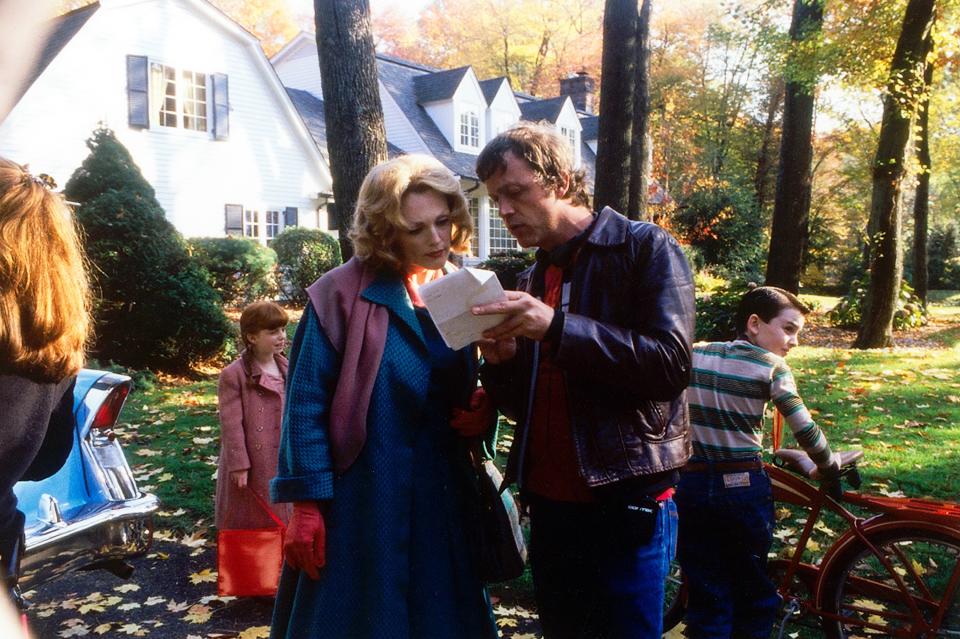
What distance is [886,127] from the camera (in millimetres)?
13938

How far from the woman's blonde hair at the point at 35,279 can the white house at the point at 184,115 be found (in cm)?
1629

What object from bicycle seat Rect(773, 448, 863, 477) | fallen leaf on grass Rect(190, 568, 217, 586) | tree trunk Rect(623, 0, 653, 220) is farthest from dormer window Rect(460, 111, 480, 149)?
bicycle seat Rect(773, 448, 863, 477)

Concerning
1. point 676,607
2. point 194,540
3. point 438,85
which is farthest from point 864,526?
point 438,85

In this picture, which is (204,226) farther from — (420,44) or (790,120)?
(420,44)

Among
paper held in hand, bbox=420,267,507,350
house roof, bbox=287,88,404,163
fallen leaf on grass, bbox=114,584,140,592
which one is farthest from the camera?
house roof, bbox=287,88,404,163

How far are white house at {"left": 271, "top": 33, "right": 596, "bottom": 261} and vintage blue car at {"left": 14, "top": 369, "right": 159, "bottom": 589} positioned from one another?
2218 centimetres

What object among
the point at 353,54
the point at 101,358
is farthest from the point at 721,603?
the point at 101,358

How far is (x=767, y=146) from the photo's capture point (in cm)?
3644

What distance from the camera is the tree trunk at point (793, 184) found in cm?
1424

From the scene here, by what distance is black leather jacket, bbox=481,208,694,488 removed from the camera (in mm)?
2162

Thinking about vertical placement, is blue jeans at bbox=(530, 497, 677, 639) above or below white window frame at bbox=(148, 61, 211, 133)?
below

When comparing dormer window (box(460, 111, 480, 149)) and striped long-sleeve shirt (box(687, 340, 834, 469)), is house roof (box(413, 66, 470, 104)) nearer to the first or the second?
dormer window (box(460, 111, 480, 149))

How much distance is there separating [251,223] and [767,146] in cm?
2481

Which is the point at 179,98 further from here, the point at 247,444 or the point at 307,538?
the point at 307,538
